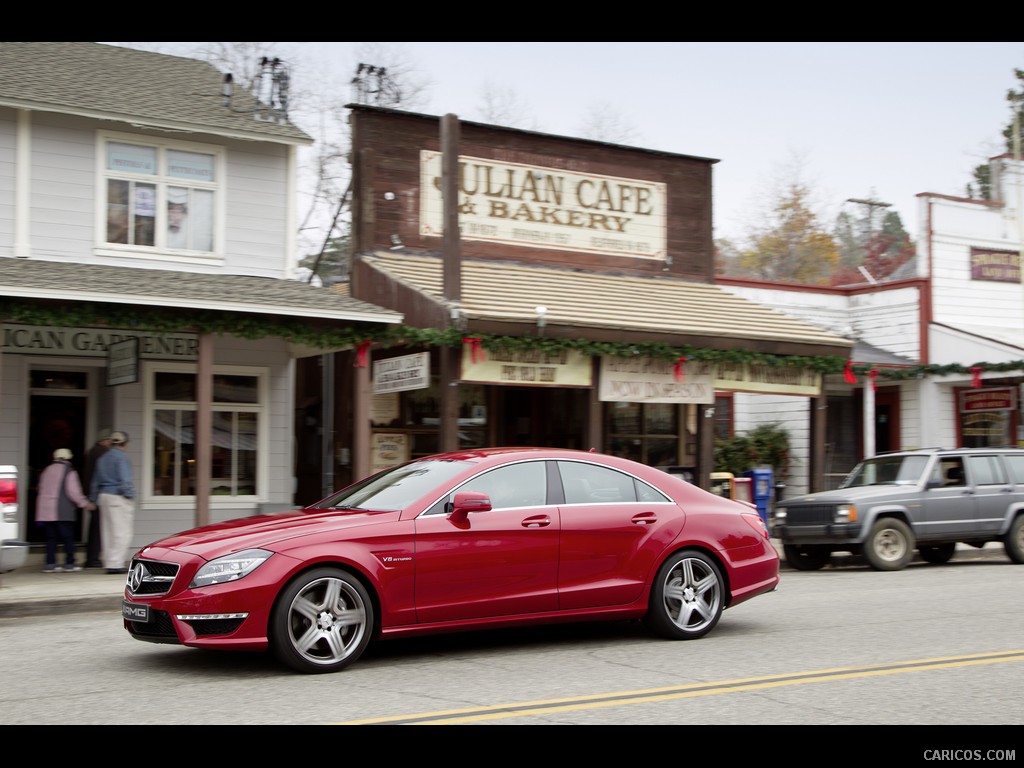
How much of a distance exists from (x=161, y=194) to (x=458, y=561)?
1059 centimetres

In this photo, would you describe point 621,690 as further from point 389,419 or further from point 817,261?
point 817,261

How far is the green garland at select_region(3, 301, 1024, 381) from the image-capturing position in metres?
13.3

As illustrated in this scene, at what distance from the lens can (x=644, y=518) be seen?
877cm

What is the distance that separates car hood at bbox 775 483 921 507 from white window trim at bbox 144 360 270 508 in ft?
26.0

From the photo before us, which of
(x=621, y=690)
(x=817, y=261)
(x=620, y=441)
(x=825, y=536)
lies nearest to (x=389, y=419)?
(x=620, y=441)

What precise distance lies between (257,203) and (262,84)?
7.50ft

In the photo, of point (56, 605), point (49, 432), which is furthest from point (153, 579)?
point (49, 432)

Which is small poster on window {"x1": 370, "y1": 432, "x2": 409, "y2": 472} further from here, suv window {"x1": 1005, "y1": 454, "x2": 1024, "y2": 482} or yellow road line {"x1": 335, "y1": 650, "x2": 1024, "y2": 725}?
yellow road line {"x1": 335, "y1": 650, "x2": 1024, "y2": 725}

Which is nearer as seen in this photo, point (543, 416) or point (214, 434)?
point (214, 434)

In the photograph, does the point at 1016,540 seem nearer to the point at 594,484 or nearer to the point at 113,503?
the point at 594,484

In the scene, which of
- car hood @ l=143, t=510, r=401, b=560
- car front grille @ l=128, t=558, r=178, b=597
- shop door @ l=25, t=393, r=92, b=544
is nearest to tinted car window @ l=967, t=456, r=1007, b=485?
car hood @ l=143, t=510, r=401, b=560

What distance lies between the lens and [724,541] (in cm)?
907

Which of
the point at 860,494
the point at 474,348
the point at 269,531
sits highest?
the point at 474,348

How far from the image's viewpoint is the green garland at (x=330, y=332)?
43.7ft
